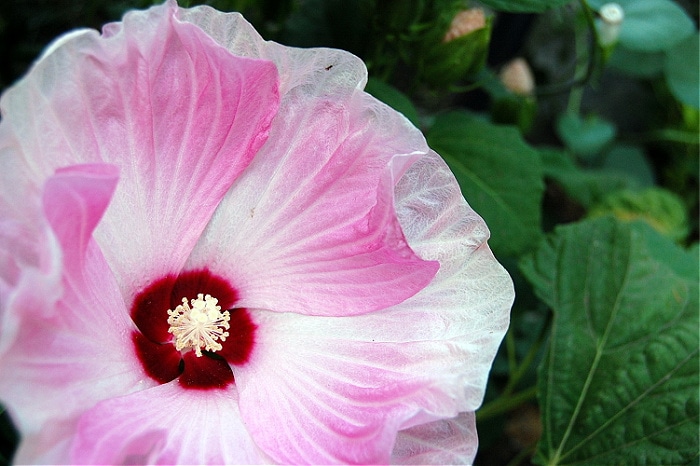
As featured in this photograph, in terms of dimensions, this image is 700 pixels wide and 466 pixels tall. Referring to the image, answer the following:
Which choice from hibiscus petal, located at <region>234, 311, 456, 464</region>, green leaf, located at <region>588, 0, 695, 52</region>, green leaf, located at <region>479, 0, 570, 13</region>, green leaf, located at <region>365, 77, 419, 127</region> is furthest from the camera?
green leaf, located at <region>588, 0, 695, 52</region>

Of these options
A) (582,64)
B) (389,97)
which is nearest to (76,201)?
(389,97)

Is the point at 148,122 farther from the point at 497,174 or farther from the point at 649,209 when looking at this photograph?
the point at 649,209

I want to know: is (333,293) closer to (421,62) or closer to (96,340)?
(96,340)

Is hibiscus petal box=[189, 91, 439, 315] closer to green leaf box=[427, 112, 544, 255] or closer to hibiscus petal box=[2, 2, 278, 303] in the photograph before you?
hibiscus petal box=[2, 2, 278, 303]

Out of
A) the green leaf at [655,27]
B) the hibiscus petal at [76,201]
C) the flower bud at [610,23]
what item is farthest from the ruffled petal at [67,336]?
the green leaf at [655,27]

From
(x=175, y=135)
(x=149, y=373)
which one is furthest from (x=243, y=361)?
(x=175, y=135)

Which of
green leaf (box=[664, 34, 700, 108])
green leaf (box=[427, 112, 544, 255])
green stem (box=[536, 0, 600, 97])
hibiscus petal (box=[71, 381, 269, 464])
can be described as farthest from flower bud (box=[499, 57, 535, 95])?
hibiscus petal (box=[71, 381, 269, 464])
